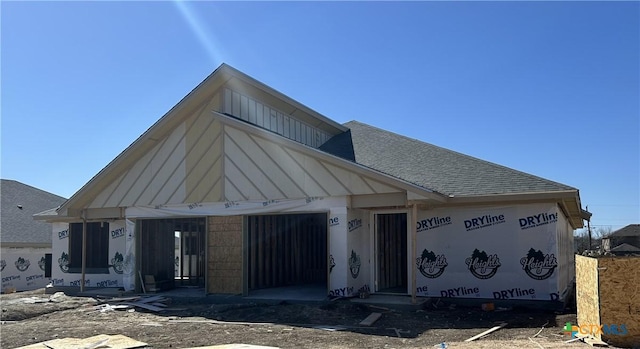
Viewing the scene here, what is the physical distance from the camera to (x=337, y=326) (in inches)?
445

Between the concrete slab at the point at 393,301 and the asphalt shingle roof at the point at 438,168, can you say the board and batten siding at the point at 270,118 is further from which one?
the concrete slab at the point at 393,301

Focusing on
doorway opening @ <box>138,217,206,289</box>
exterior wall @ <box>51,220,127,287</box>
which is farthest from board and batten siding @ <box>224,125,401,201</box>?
exterior wall @ <box>51,220,127,287</box>

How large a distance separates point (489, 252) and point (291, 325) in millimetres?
5846

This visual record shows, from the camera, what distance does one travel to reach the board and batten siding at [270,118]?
56.1 feet

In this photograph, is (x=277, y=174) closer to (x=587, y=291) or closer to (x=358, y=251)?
(x=358, y=251)

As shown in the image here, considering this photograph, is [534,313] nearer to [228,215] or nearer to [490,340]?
[490,340]

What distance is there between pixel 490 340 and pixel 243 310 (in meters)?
6.17

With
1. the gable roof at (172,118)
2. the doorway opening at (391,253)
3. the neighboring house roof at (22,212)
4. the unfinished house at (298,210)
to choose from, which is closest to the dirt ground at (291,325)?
the unfinished house at (298,210)

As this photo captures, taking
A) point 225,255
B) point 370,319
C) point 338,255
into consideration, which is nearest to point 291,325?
point 370,319

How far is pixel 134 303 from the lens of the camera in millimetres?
15609

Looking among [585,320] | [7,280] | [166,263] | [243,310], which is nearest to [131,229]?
[166,263]

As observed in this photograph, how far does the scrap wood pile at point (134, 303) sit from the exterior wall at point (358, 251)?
5158 millimetres

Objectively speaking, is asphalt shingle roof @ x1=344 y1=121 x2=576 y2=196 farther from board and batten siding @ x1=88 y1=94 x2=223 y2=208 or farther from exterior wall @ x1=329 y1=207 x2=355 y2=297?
board and batten siding @ x1=88 y1=94 x2=223 y2=208

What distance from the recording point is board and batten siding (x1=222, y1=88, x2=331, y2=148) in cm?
1709
